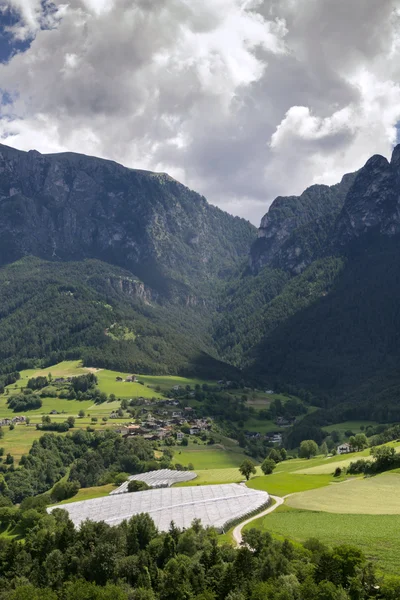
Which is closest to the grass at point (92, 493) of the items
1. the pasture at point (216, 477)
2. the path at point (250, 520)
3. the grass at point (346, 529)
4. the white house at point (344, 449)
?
the pasture at point (216, 477)

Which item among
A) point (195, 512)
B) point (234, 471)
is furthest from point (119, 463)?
point (195, 512)

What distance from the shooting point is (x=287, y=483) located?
122 metres

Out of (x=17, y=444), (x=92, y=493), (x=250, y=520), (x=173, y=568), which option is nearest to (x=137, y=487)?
(x=92, y=493)

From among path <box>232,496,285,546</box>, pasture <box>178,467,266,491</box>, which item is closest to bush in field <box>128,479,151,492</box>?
pasture <box>178,467,266,491</box>

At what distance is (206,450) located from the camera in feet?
652

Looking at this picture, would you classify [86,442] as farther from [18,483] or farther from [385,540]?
[385,540]

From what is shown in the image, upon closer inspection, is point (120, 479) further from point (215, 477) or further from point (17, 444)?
point (17, 444)

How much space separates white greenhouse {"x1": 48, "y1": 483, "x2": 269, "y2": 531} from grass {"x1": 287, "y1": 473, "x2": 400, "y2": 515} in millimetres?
8287

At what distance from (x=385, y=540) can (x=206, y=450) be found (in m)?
134

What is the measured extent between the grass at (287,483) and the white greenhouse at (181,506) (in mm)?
5025

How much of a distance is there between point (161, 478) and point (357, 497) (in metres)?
60.3

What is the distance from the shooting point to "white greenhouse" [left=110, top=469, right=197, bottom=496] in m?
132

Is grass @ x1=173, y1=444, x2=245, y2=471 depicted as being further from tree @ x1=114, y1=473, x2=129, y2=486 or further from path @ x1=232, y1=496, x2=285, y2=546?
path @ x1=232, y1=496, x2=285, y2=546

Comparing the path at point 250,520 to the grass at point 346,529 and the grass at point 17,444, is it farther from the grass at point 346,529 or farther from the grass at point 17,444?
the grass at point 17,444
